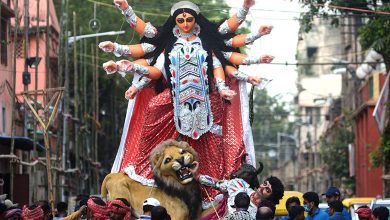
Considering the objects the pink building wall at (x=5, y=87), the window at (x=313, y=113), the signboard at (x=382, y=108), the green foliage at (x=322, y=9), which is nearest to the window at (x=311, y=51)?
the window at (x=313, y=113)

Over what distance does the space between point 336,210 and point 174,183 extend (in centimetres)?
211

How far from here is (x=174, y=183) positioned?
53.6 ft

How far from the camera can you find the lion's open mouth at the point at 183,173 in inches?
642

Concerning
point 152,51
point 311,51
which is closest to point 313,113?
point 311,51

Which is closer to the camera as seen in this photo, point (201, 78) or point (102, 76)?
point (201, 78)

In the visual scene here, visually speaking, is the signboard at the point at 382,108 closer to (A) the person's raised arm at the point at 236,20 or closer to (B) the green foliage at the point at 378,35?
(B) the green foliage at the point at 378,35

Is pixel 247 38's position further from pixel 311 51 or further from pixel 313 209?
pixel 311 51

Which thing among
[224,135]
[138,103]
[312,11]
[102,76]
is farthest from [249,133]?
[102,76]

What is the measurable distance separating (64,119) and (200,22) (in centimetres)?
2288

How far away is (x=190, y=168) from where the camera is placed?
1636 centimetres

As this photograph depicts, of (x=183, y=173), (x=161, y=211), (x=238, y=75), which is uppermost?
(x=238, y=75)

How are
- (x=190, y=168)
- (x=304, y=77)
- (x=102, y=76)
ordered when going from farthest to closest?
(x=304, y=77) → (x=102, y=76) → (x=190, y=168)

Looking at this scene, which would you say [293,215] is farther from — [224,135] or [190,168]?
[224,135]

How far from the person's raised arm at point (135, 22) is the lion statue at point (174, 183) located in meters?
2.01
